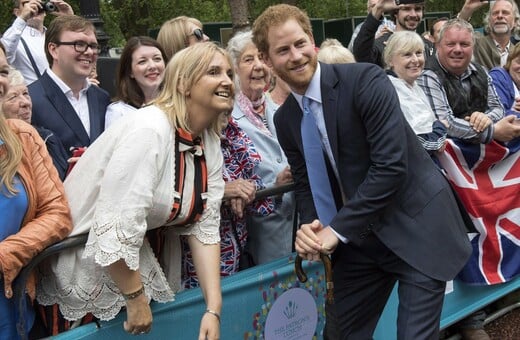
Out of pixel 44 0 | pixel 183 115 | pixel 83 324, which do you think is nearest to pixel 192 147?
pixel 183 115

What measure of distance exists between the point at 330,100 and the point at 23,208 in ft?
4.57

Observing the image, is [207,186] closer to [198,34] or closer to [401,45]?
[198,34]

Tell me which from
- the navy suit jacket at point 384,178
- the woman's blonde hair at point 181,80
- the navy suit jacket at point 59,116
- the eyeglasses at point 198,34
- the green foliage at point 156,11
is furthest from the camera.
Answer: the green foliage at point 156,11

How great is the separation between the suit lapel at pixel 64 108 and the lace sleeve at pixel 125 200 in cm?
115

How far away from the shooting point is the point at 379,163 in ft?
9.37

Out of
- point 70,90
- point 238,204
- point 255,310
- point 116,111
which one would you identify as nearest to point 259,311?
point 255,310

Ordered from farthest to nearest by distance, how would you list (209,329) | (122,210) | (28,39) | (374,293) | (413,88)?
(28,39) → (413,88) → (374,293) → (209,329) → (122,210)

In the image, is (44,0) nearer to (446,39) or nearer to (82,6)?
(82,6)

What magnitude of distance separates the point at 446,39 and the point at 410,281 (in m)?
2.40

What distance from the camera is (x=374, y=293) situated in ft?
10.8

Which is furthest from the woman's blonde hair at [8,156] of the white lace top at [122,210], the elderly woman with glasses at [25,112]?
the elderly woman with glasses at [25,112]

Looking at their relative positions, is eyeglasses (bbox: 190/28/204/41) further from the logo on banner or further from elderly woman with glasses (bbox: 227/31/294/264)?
the logo on banner

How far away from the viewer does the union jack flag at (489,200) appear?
15.0ft

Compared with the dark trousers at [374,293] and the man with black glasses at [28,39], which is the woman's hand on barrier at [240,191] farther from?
the man with black glasses at [28,39]
